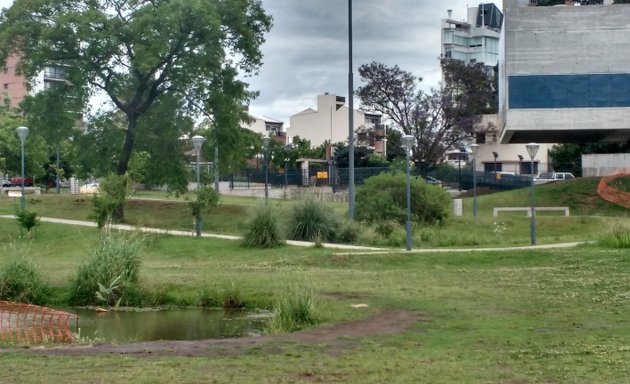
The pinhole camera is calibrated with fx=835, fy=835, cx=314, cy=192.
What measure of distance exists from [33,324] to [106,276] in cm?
386

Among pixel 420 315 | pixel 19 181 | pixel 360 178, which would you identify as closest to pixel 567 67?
pixel 360 178

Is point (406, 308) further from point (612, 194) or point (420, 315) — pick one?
point (612, 194)

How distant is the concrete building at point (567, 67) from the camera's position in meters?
52.3

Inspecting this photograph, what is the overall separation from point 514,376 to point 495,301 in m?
7.34

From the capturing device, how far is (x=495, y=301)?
1705cm

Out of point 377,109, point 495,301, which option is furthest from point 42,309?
point 377,109

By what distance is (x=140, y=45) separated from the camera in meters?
36.7

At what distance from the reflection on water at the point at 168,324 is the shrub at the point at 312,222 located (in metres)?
12.7

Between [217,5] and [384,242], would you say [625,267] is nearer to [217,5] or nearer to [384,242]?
[384,242]

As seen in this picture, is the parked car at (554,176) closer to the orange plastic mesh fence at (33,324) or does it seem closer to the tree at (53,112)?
the tree at (53,112)

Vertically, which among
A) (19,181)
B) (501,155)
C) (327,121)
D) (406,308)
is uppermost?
(327,121)

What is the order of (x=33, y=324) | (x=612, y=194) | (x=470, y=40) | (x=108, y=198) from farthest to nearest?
(x=470, y=40)
(x=612, y=194)
(x=108, y=198)
(x=33, y=324)

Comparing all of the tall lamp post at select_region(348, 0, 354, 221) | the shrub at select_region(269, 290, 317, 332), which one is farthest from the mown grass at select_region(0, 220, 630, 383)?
the tall lamp post at select_region(348, 0, 354, 221)

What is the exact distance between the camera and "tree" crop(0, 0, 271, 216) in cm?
3688
